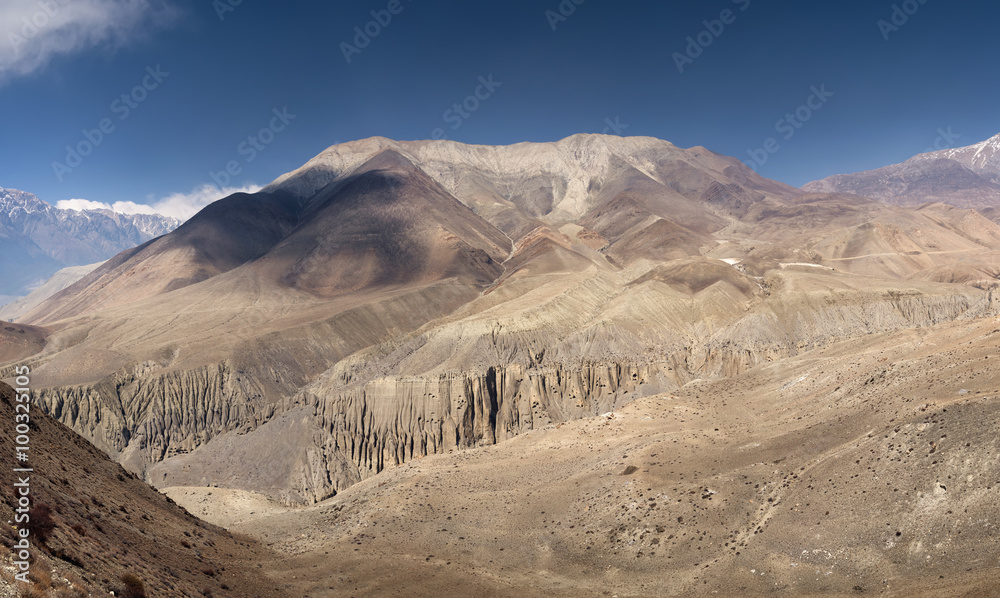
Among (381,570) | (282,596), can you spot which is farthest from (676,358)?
(282,596)

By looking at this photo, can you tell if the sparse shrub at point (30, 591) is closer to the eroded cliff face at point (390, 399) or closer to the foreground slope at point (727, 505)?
the foreground slope at point (727, 505)

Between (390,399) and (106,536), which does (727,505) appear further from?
(390,399)

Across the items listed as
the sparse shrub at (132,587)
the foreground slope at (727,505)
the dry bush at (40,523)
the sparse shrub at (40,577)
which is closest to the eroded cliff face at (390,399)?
the foreground slope at (727,505)

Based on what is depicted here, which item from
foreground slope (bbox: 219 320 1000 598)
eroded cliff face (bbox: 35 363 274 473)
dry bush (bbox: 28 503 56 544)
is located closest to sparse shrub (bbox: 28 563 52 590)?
dry bush (bbox: 28 503 56 544)

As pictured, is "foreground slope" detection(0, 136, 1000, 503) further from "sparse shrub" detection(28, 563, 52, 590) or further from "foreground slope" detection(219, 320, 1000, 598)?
"sparse shrub" detection(28, 563, 52, 590)

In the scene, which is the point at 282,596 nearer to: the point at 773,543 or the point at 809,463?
the point at 773,543
